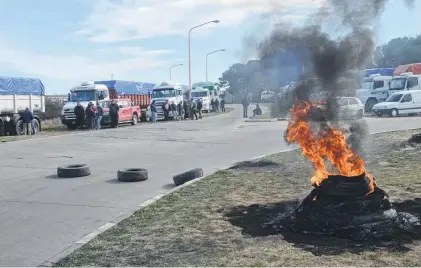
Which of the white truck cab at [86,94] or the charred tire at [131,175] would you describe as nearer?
the charred tire at [131,175]

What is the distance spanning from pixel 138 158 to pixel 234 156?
3.05 m

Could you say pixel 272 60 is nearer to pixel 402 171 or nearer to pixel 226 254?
pixel 226 254

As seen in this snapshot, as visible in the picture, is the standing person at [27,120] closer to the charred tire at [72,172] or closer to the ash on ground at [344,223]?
the charred tire at [72,172]

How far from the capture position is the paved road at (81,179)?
6543 millimetres

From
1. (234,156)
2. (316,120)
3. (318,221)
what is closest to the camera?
(318,221)

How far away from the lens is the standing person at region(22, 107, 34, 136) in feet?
80.8

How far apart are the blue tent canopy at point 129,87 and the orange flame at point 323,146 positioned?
28.6 meters

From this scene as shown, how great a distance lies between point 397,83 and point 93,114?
24093 millimetres

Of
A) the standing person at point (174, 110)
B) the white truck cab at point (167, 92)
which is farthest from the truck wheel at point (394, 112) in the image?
the white truck cab at point (167, 92)

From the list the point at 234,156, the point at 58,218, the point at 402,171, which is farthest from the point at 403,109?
the point at 58,218

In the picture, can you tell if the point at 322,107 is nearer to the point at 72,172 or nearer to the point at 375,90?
the point at 72,172

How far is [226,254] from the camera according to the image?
5230 millimetres

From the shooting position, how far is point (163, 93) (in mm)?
40375

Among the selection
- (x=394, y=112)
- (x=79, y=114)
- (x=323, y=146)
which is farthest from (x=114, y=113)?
(x=323, y=146)
